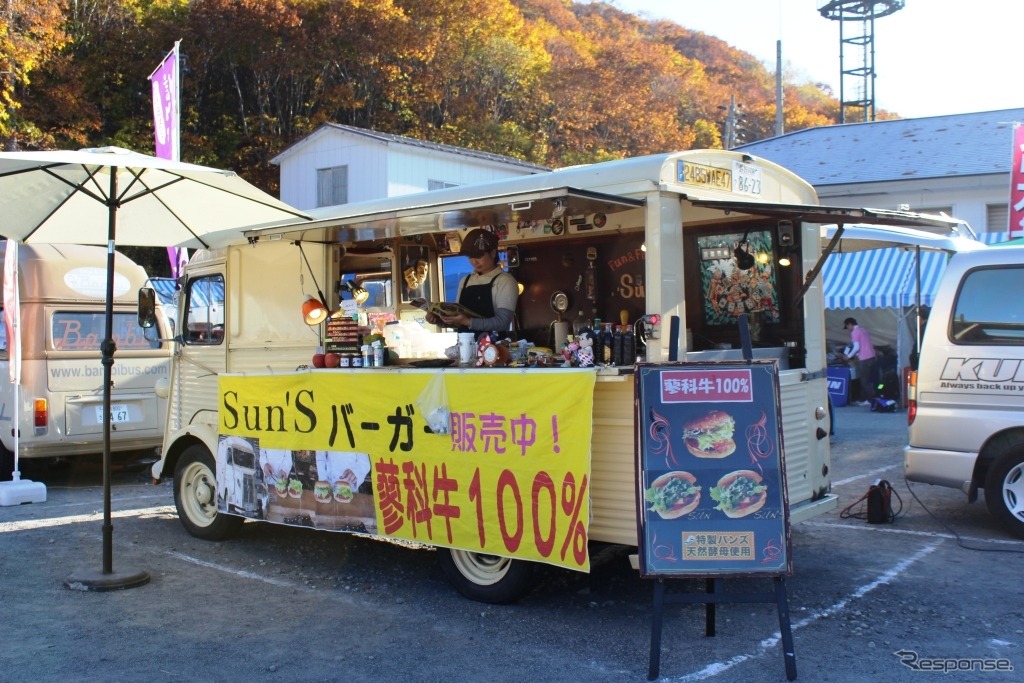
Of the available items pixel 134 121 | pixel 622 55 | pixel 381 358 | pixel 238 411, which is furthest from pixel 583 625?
pixel 622 55

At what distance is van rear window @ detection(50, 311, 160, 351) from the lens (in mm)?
10500

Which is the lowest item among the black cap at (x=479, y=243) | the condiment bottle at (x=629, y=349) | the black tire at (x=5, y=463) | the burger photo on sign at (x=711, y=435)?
the black tire at (x=5, y=463)

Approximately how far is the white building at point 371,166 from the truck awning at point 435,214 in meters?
15.5

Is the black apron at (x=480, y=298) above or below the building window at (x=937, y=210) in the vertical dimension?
below

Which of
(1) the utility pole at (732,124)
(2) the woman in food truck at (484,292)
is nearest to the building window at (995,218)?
(1) the utility pole at (732,124)

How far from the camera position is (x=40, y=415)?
1019 cm

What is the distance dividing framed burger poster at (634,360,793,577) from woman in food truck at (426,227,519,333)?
6.27 feet

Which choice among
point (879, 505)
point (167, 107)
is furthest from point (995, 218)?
point (167, 107)

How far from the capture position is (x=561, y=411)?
17.1ft

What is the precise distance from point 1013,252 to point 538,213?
152 inches

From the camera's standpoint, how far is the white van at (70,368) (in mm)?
10188

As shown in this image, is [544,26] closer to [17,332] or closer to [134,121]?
[134,121]

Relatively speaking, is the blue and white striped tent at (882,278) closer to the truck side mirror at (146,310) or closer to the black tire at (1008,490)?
the black tire at (1008,490)

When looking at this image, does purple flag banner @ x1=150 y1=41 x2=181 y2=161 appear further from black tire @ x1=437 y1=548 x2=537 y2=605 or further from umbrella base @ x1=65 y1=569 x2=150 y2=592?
black tire @ x1=437 y1=548 x2=537 y2=605
